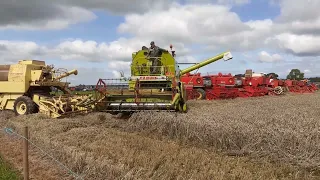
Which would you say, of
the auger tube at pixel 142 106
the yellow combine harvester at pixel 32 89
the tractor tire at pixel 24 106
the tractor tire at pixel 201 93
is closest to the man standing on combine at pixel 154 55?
the auger tube at pixel 142 106

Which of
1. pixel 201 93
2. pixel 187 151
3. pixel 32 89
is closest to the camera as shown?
pixel 187 151

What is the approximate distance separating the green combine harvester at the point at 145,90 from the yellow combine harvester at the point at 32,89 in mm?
858

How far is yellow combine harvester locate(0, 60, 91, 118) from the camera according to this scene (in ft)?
40.3

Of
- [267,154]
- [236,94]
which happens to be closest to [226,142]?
[267,154]

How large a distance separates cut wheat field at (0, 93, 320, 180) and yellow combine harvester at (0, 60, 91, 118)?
9.66 feet

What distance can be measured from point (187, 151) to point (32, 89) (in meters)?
9.07

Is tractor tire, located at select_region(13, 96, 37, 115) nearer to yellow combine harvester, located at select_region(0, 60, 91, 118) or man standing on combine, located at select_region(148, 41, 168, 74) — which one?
yellow combine harvester, located at select_region(0, 60, 91, 118)

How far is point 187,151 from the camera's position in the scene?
688 centimetres

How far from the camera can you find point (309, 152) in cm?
579

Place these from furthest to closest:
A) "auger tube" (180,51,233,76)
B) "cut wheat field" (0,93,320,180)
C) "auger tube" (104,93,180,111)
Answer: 1. "auger tube" (180,51,233,76)
2. "auger tube" (104,93,180,111)
3. "cut wheat field" (0,93,320,180)


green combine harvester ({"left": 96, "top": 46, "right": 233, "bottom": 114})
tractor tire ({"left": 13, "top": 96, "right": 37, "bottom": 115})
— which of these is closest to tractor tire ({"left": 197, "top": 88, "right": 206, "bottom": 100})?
green combine harvester ({"left": 96, "top": 46, "right": 233, "bottom": 114})

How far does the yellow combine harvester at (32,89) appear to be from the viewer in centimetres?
1229

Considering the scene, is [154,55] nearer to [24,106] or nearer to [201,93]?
[24,106]

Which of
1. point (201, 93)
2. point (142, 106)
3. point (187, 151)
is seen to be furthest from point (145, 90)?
point (201, 93)
